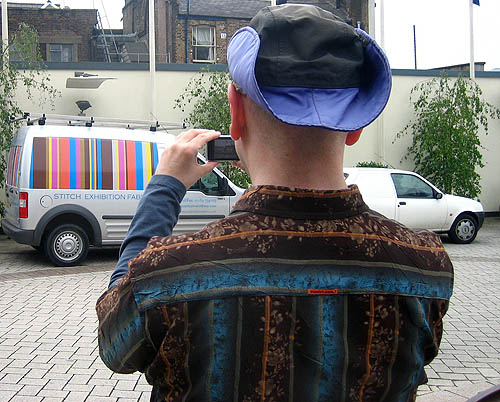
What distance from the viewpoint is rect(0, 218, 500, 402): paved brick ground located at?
5113mm

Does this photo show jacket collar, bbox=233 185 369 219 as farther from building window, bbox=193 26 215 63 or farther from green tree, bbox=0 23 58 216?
building window, bbox=193 26 215 63

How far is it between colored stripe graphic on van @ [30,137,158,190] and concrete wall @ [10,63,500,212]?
15.3 feet

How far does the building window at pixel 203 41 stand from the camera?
30.1 m

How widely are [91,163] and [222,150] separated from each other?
9.38 meters

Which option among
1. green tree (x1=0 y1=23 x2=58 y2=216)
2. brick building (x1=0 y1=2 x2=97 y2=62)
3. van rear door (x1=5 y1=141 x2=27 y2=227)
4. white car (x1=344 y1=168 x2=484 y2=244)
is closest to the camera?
van rear door (x1=5 y1=141 x2=27 y2=227)

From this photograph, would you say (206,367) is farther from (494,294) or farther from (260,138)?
(494,294)

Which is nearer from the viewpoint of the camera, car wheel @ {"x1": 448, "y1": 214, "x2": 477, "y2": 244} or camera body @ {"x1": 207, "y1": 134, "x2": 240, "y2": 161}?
camera body @ {"x1": 207, "y1": 134, "x2": 240, "y2": 161}

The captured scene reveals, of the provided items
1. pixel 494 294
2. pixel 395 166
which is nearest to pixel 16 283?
pixel 494 294

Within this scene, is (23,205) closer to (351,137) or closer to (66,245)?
(66,245)

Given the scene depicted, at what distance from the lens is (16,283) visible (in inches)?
370

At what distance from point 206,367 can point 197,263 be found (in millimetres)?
210

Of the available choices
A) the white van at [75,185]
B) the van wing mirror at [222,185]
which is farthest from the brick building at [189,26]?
the white van at [75,185]

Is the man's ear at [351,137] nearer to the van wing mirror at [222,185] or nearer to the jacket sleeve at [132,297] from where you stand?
the jacket sleeve at [132,297]

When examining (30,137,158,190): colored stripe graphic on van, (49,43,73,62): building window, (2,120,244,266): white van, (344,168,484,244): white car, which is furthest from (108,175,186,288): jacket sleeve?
(49,43,73,62): building window
